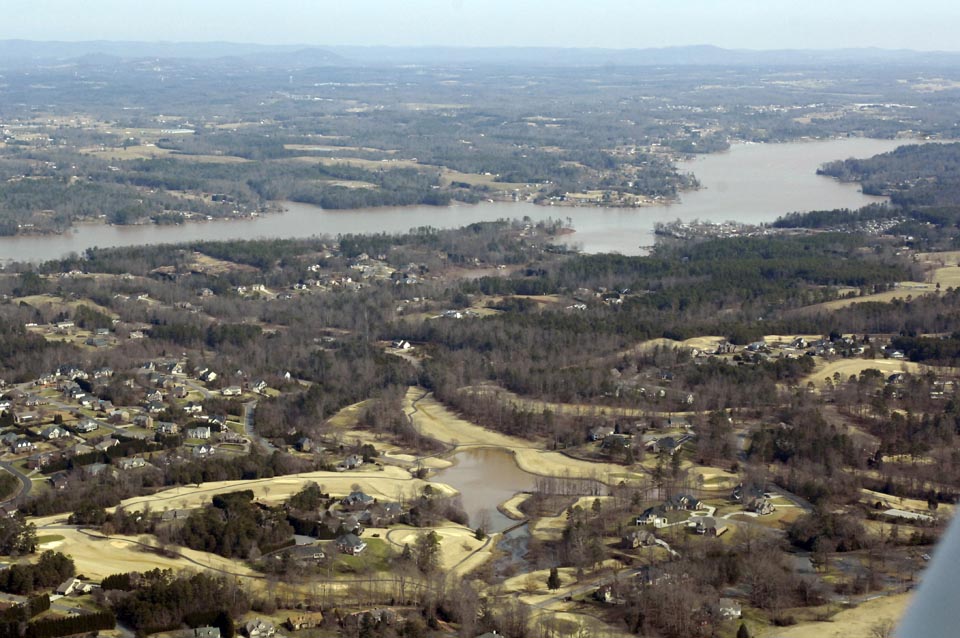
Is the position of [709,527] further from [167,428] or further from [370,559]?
[167,428]

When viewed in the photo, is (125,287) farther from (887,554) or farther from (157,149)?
(157,149)

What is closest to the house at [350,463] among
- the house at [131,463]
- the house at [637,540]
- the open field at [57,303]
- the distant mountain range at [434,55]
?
the house at [131,463]

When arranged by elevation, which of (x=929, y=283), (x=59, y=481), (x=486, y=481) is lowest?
(x=486, y=481)

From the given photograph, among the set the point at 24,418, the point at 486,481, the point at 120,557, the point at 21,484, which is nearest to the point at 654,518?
the point at 486,481

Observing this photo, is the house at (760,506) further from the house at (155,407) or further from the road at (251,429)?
the house at (155,407)

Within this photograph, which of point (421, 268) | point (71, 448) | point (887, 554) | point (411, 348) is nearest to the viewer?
point (887, 554)

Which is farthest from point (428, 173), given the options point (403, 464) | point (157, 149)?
point (403, 464)
